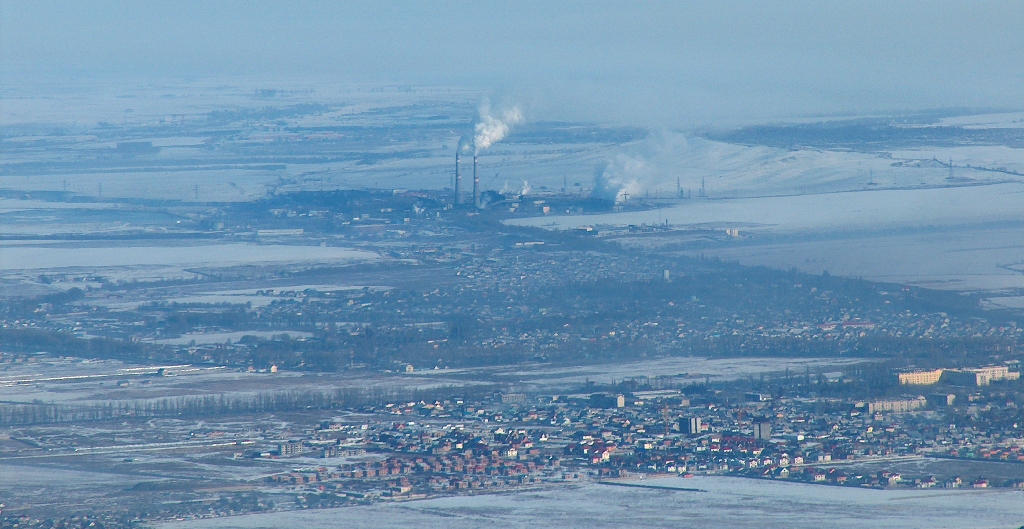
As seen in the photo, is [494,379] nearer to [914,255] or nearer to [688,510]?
[688,510]

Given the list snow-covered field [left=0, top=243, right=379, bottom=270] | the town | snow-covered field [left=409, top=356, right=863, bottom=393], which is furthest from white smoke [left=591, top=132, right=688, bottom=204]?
snow-covered field [left=409, top=356, right=863, bottom=393]

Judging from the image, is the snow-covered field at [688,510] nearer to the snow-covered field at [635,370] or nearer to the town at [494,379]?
the town at [494,379]

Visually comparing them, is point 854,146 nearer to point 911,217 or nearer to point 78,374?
point 911,217

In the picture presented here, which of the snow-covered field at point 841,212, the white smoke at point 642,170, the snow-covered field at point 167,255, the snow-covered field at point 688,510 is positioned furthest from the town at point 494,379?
the white smoke at point 642,170

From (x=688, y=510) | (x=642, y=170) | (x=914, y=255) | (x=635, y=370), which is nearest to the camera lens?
(x=688, y=510)

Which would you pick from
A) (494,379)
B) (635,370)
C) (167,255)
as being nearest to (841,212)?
(167,255)

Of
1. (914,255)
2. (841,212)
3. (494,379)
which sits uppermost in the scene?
(841,212)

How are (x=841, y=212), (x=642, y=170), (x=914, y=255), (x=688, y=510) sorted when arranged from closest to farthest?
1. (x=688, y=510)
2. (x=914, y=255)
3. (x=841, y=212)
4. (x=642, y=170)
